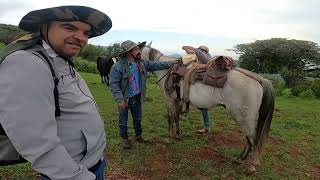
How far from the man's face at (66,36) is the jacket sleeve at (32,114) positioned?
0.76 feet

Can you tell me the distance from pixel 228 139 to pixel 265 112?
2.04 metres

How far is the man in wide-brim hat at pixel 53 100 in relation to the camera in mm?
1480

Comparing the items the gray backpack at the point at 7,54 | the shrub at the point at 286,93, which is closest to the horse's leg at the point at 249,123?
the gray backpack at the point at 7,54

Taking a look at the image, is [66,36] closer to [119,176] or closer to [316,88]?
[119,176]

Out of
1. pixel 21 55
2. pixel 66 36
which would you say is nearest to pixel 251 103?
pixel 66 36

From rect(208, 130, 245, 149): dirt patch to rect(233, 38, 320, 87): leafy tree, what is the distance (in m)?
21.3

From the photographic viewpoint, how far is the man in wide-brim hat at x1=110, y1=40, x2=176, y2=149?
580cm

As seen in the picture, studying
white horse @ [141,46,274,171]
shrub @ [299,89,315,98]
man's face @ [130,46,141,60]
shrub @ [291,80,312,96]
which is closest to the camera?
white horse @ [141,46,274,171]

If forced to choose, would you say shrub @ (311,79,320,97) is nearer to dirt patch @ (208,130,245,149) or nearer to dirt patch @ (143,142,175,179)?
dirt patch @ (208,130,245,149)

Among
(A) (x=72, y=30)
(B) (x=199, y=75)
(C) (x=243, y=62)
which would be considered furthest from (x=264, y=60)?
(A) (x=72, y=30)

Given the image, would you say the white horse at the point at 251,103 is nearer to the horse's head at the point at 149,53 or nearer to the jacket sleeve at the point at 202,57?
the jacket sleeve at the point at 202,57

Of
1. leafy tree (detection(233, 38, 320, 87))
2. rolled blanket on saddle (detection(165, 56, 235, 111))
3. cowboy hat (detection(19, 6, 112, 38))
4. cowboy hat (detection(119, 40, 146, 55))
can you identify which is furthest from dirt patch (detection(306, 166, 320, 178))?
leafy tree (detection(233, 38, 320, 87))

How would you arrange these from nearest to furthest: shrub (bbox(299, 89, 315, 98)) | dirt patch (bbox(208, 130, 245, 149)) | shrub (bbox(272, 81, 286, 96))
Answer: dirt patch (bbox(208, 130, 245, 149)), shrub (bbox(299, 89, 315, 98)), shrub (bbox(272, 81, 286, 96))

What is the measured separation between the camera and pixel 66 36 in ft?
5.85
